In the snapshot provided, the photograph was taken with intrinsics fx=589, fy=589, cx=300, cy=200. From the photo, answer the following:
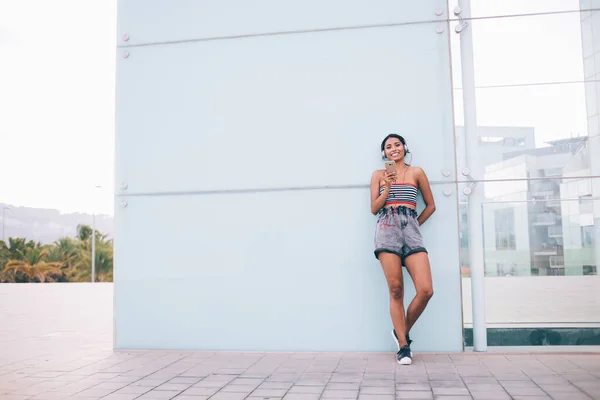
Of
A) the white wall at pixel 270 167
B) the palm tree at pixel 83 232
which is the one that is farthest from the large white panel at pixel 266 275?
the palm tree at pixel 83 232

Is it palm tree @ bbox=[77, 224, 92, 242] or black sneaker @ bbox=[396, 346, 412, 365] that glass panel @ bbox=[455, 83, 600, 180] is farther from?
palm tree @ bbox=[77, 224, 92, 242]

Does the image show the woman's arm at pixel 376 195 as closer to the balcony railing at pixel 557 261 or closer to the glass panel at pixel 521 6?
the balcony railing at pixel 557 261

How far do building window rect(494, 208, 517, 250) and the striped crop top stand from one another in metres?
0.82

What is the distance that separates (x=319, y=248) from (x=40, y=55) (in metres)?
20.2

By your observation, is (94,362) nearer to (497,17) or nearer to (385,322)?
(385,322)

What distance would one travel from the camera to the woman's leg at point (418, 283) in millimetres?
4895

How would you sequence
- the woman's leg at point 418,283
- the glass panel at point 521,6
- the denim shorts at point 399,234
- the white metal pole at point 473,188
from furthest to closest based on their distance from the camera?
the glass panel at point 521,6, the white metal pole at point 473,188, the denim shorts at point 399,234, the woman's leg at point 418,283

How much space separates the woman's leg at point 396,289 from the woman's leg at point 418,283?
0.26ft

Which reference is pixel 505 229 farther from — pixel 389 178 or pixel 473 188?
pixel 389 178

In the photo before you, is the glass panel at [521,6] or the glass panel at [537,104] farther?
the glass panel at [521,6]

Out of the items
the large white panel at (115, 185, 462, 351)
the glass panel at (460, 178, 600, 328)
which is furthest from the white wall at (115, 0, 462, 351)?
the glass panel at (460, 178, 600, 328)

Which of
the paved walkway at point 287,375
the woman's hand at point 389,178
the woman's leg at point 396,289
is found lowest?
the paved walkway at point 287,375

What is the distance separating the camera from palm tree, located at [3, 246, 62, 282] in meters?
34.9

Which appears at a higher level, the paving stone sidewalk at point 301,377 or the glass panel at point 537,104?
the glass panel at point 537,104
